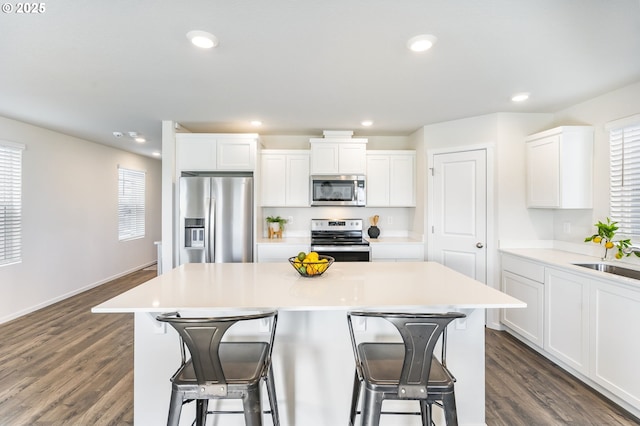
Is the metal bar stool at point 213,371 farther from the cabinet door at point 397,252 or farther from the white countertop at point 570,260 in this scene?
the cabinet door at point 397,252

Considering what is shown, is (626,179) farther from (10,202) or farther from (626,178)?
(10,202)

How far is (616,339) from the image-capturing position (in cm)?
205

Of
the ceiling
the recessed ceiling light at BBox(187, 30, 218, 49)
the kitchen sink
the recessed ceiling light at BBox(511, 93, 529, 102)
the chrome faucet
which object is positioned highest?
the recessed ceiling light at BBox(511, 93, 529, 102)

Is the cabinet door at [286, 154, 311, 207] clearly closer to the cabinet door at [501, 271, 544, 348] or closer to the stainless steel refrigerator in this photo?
the stainless steel refrigerator

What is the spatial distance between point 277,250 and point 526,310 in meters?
2.70

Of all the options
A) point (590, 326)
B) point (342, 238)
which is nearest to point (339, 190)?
point (342, 238)

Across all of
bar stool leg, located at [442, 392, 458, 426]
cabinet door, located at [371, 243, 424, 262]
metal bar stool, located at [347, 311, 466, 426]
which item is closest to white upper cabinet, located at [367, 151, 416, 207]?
cabinet door, located at [371, 243, 424, 262]

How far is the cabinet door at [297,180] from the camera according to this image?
13.8 ft

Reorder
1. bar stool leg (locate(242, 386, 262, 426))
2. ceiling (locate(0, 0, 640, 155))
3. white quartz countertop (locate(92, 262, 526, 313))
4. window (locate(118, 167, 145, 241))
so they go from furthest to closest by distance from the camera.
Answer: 1. window (locate(118, 167, 145, 241))
2. ceiling (locate(0, 0, 640, 155))
3. white quartz countertop (locate(92, 262, 526, 313))
4. bar stool leg (locate(242, 386, 262, 426))

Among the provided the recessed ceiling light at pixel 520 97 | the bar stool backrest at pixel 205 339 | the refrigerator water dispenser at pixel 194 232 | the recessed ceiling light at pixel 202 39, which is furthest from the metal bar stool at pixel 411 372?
the refrigerator water dispenser at pixel 194 232

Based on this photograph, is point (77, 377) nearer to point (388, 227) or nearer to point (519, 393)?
point (519, 393)

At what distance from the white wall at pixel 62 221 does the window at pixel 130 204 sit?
5.3 inches

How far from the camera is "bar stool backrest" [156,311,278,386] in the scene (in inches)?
44.7

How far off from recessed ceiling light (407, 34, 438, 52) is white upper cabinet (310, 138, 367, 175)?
2096mm
